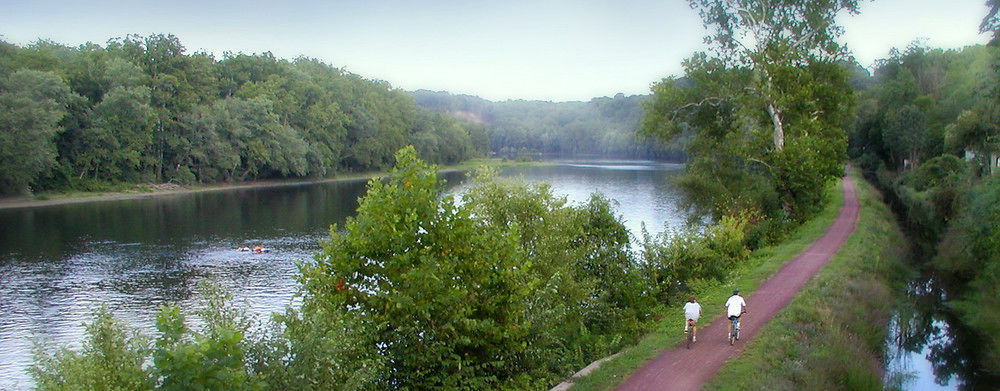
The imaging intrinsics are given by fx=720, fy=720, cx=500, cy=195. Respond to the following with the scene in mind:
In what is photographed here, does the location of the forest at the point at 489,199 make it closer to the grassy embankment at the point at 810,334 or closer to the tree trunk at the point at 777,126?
the tree trunk at the point at 777,126

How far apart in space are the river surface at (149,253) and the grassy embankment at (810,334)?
7.52 m

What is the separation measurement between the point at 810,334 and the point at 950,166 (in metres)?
39.0

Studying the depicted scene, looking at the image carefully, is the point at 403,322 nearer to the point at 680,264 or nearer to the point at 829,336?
the point at 829,336

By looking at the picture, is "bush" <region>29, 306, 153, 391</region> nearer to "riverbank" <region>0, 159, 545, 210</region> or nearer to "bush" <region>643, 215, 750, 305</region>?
"bush" <region>643, 215, 750, 305</region>

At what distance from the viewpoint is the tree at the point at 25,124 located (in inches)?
2525

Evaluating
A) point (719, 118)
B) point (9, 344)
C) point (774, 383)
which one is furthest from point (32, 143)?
point (774, 383)

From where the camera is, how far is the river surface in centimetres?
2909

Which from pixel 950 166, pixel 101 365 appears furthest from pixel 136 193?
pixel 101 365

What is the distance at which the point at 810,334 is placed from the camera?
20.2m

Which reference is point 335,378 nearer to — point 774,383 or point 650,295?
point 774,383

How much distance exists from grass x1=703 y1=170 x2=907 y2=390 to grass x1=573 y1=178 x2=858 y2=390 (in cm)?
205

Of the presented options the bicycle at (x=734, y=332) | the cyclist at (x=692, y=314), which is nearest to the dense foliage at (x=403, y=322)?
the cyclist at (x=692, y=314)

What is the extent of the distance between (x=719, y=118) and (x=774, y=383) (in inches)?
1258

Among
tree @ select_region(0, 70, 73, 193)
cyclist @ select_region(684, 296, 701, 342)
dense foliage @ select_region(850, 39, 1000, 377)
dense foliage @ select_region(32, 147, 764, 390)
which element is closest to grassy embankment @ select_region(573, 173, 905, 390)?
cyclist @ select_region(684, 296, 701, 342)
